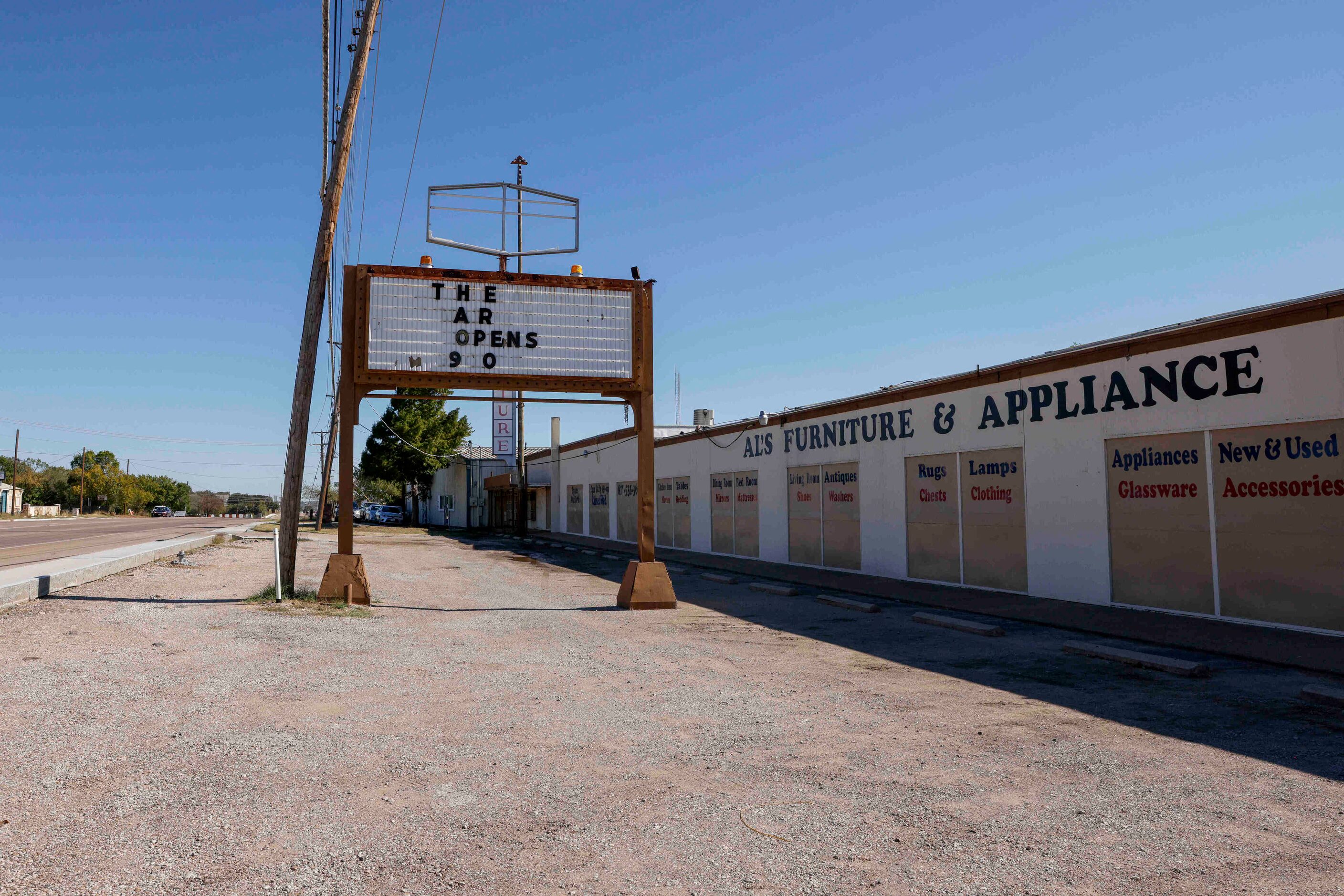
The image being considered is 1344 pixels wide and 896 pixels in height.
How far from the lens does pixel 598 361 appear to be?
14008 millimetres

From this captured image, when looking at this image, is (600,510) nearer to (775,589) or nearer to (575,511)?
(575,511)

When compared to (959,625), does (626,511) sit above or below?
above

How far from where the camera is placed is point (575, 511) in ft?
135

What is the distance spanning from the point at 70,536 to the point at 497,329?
31.1 meters

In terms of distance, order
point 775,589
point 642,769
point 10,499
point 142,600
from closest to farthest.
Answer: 1. point 642,769
2. point 142,600
3. point 775,589
4. point 10,499

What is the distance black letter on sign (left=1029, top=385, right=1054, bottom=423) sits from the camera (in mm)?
14422

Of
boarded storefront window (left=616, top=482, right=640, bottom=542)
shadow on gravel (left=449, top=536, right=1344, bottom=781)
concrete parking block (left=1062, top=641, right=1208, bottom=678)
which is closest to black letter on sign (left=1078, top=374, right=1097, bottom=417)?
shadow on gravel (left=449, top=536, right=1344, bottom=781)

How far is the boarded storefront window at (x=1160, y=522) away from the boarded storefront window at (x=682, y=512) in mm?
16482

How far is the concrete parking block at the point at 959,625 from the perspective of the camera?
36.0 feet

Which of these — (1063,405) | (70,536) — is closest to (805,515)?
(1063,405)

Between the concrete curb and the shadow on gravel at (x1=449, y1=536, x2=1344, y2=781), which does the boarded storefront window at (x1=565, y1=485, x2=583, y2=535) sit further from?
the shadow on gravel at (x1=449, y1=536, x2=1344, y2=781)

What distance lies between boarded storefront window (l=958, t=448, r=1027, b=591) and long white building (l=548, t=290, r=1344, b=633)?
3cm

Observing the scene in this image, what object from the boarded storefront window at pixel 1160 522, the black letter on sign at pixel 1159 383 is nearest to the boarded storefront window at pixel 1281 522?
the boarded storefront window at pixel 1160 522

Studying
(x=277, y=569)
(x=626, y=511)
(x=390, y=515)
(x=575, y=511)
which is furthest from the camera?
(x=390, y=515)
